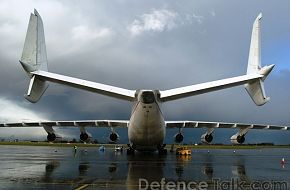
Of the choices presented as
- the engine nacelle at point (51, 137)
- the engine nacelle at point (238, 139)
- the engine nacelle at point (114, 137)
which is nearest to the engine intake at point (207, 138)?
the engine nacelle at point (238, 139)

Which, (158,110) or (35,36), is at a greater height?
(35,36)

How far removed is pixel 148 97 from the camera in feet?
81.8

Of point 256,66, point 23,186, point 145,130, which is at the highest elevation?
point 256,66

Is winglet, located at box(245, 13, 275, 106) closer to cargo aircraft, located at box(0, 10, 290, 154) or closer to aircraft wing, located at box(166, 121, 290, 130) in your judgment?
cargo aircraft, located at box(0, 10, 290, 154)

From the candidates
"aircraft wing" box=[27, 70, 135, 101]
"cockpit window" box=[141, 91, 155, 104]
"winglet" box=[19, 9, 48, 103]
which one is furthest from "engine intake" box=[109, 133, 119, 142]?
"winglet" box=[19, 9, 48, 103]

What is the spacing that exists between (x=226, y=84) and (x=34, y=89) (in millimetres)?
9687

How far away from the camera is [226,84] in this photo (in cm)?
1859

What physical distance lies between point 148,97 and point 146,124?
288 cm

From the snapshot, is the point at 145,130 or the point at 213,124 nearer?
the point at 145,130

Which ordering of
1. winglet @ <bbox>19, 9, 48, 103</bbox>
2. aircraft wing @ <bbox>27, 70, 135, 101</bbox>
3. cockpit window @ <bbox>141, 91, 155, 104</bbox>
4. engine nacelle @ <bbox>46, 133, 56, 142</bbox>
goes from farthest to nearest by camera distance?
engine nacelle @ <bbox>46, 133, 56, 142</bbox> < cockpit window @ <bbox>141, 91, 155, 104</bbox> < winglet @ <bbox>19, 9, 48, 103</bbox> < aircraft wing @ <bbox>27, 70, 135, 101</bbox>

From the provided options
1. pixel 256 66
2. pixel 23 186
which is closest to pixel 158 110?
pixel 256 66

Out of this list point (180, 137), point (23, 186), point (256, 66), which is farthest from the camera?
point (180, 137)

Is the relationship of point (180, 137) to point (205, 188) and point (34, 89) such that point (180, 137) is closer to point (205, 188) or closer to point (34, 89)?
point (34, 89)

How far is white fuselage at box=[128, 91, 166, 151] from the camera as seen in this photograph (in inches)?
1006
